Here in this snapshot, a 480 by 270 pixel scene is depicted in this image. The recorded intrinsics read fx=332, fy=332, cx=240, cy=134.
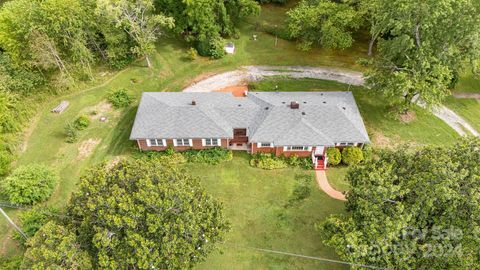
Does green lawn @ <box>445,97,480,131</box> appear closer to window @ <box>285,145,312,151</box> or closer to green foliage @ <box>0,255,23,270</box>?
window @ <box>285,145,312,151</box>

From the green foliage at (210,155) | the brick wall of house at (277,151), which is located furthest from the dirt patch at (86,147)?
the brick wall of house at (277,151)

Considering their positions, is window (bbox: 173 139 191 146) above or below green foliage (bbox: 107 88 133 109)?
below

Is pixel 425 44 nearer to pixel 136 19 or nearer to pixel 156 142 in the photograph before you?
pixel 156 142

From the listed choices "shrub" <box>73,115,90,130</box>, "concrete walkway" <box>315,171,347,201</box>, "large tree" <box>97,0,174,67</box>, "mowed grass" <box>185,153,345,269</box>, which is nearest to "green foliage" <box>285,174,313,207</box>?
"mowed grass" <box>185,153,345,269</box>

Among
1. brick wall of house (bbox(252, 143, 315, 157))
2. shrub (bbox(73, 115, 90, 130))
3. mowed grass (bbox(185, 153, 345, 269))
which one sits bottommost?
mowed grass (bbox(185, 153, 345, 269))

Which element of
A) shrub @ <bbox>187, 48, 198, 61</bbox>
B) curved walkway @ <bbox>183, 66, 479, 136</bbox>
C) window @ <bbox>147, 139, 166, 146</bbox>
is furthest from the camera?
shrub @ <bbox>187, 48, 198, 61</bbox>

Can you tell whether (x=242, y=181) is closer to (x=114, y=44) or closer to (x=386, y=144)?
(x=386, y=144)

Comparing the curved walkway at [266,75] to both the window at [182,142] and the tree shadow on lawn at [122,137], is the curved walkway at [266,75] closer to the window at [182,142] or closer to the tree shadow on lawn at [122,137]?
Result: the tree shadow on lawn at [122,137]
